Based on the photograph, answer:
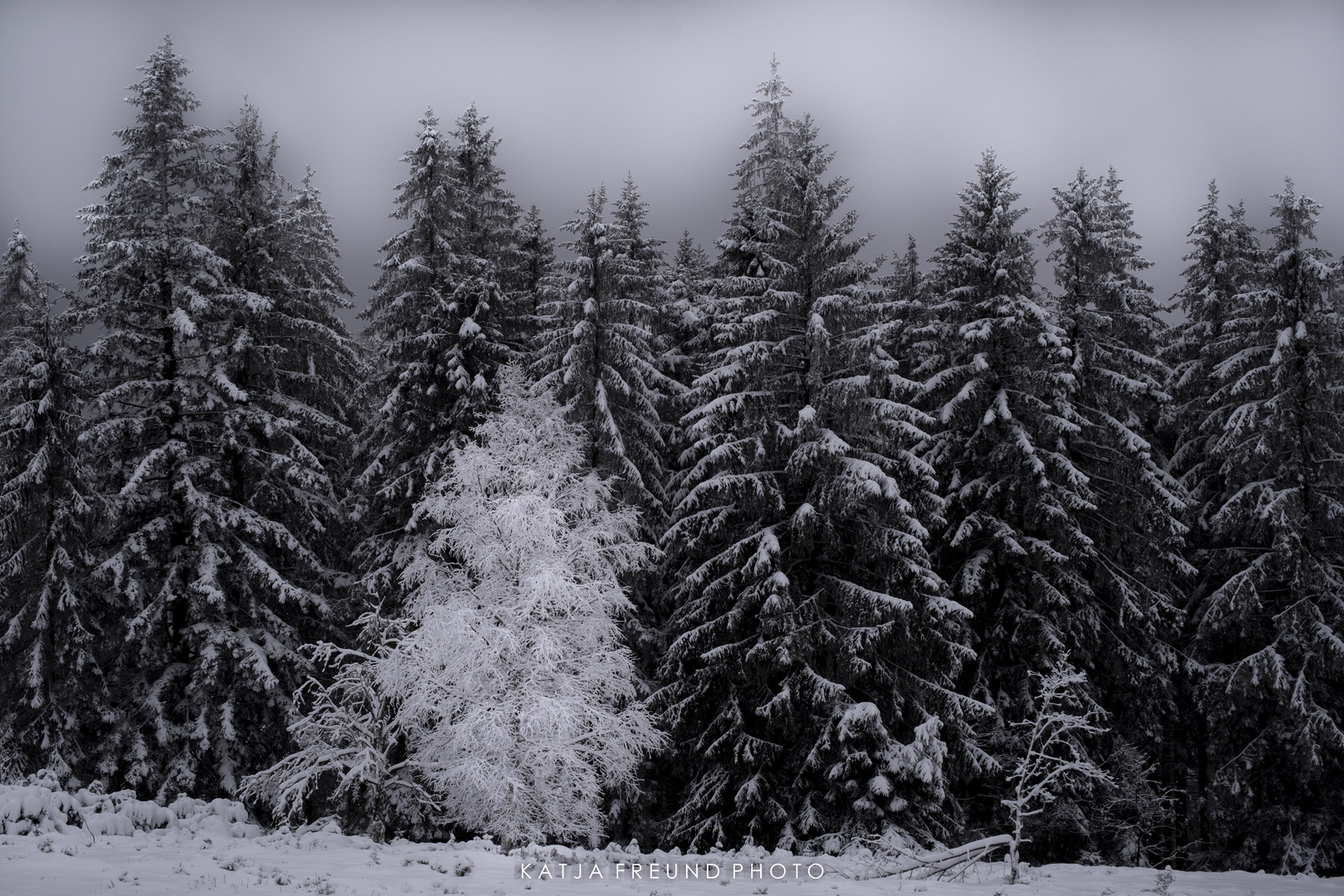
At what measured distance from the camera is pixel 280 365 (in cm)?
2308

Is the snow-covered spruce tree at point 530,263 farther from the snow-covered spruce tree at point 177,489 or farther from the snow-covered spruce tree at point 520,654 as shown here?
the snow-covered spruce tree at point 520,654

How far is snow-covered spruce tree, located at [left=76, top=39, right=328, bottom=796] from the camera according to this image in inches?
730

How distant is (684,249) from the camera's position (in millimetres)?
33188

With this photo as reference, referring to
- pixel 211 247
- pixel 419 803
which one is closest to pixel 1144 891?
pixel 419 803

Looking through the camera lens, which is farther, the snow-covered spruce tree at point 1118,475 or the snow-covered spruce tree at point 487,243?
the snow-covered spruce tree at point 487,243

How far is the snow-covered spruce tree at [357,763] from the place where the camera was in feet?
51.5

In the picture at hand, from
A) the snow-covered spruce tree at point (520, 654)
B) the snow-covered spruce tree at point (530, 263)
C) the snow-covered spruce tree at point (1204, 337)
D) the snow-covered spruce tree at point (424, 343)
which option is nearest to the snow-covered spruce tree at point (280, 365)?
the snow-covered spruce tree at point (424, 343)

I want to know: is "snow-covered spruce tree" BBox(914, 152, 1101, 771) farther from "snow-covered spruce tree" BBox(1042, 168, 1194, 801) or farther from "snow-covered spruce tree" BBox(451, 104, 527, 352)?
"snow-covered spruce tree" BBox(451, 104, 527, 352)

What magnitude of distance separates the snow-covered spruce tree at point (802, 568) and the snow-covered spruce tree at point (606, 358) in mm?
1569

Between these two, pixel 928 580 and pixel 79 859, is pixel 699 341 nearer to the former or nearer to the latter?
pixel 928 580

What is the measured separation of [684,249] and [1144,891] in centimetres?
2622

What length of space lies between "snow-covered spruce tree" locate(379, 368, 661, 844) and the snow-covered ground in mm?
1364

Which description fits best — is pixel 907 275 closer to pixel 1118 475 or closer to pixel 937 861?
pixel 1118 475

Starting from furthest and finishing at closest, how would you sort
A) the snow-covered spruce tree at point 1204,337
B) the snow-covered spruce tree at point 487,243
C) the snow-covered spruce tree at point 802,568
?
the snow-covered spruce tree at point 1204,337, the snow-covered spruce tree at point 487,243, the snow-covered spruce tree at point 802,568
